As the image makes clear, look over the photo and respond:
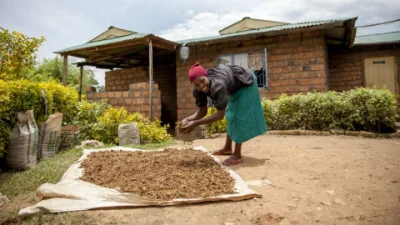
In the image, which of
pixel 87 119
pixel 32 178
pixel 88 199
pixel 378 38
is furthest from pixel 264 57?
pixel 88 199

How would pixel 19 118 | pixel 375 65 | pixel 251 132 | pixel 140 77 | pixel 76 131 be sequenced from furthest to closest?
pixel 140 77 → pixel 375 65 → pixel 76 131 → pixel 19 118 → pixel 251 132

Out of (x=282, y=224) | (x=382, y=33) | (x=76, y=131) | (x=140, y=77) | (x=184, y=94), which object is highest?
(x=382, y=33)

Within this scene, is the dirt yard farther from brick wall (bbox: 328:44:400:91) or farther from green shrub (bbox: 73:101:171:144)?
brick wall (bbox: 328:44:400:91)

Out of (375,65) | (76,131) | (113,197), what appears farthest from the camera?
(375,65)

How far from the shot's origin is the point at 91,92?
9.18 meters

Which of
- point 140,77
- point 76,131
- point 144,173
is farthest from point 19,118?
point 140,77

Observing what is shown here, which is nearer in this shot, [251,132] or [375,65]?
[251,132]

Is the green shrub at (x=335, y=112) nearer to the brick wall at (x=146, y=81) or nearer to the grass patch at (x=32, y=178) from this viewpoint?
the grass patch at (x=32, y=178)

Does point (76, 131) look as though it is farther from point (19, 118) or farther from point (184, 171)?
point (184, 171)

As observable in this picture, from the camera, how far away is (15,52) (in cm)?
578

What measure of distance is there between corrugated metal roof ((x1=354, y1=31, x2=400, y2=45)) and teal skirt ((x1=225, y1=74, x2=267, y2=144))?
8.07 metres

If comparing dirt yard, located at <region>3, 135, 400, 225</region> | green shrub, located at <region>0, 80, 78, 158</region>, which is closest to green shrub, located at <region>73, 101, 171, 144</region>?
green shrub, located at <region>0, 80, 78, 158</region>

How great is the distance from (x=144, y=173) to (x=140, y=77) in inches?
343

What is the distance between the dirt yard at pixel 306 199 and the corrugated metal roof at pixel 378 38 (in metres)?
7.49
